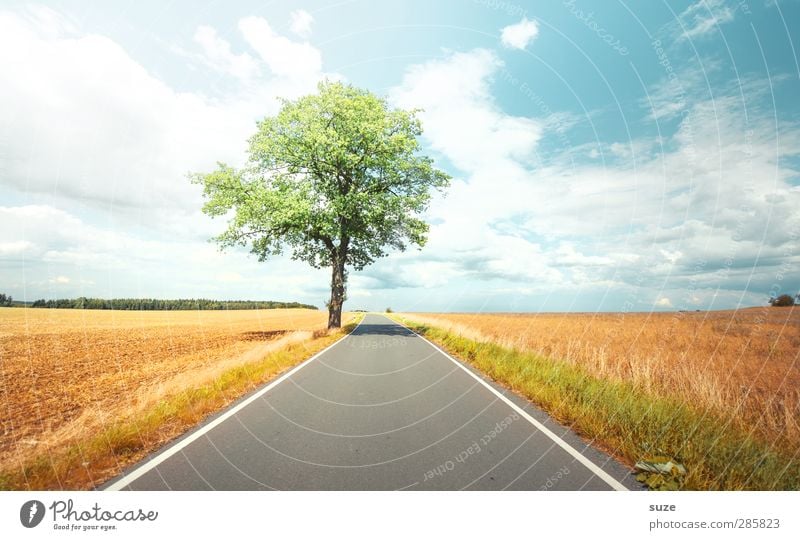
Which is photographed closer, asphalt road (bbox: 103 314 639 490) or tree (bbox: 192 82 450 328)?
asphalt road (bbox: 103 314 639 490)

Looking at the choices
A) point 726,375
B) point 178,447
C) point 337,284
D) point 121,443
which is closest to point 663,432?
point 178,447

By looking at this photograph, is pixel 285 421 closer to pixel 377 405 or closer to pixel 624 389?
pixel 377 405

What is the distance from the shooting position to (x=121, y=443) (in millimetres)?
4559

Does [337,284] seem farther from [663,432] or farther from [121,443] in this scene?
[663,432]

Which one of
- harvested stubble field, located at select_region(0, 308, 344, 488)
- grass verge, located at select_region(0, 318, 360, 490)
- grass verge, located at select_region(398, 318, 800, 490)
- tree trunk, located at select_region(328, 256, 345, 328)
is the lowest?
harvested stubble field, located at select_region(0, 308, 344, 488)

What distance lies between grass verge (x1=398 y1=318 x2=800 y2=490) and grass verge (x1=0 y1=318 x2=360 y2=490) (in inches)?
217

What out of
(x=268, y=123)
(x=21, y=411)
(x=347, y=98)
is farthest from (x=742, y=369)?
(x=268, y=123)

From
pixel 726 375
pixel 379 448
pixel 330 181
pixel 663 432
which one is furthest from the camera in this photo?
pixel 330 181

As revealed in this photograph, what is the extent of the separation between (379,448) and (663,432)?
12.0ft

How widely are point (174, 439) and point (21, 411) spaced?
5103 mm

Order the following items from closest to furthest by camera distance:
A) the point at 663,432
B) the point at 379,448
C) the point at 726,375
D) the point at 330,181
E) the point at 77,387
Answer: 1. the point at 379,448
2. the point at 663,432
3. the point at 726,375
4. the point at 77,387
5. the point at 330,181

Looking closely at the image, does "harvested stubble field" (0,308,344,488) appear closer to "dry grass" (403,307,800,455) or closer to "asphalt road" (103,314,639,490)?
"asphalt road" (103,314,639,490)

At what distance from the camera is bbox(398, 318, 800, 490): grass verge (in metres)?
3.84

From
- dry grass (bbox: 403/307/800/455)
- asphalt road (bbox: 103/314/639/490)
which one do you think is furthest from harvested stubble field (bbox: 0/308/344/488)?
dry grass (bbox: 403/307/800/455)
